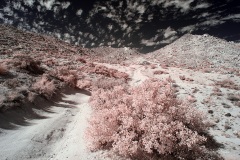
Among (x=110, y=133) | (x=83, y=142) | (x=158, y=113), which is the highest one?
(x=158, y=113)

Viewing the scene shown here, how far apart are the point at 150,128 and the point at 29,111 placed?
767cm

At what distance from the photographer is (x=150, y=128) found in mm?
7090

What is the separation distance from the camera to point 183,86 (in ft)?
58.5

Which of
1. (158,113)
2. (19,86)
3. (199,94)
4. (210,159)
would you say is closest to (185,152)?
(210,159)

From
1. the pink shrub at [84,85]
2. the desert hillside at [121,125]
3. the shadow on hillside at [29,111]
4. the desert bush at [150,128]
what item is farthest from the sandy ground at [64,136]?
the pink shrub at [84,85]

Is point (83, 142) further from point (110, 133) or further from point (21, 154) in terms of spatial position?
point (21, 154)

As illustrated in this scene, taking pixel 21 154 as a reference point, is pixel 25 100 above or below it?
above

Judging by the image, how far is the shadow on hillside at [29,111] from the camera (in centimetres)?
999

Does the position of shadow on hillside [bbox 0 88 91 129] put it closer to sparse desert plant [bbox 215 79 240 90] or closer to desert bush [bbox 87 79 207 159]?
desert bush [bbox 87 79 207 159]

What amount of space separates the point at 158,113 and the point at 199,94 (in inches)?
340

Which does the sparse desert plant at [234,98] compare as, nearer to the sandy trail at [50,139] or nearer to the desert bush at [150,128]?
the desert bush at [150,128]

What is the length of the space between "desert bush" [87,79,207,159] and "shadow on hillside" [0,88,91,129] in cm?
395

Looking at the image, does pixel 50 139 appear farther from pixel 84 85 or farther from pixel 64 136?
pixel 84 85

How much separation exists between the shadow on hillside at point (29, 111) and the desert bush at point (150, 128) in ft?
13.0
